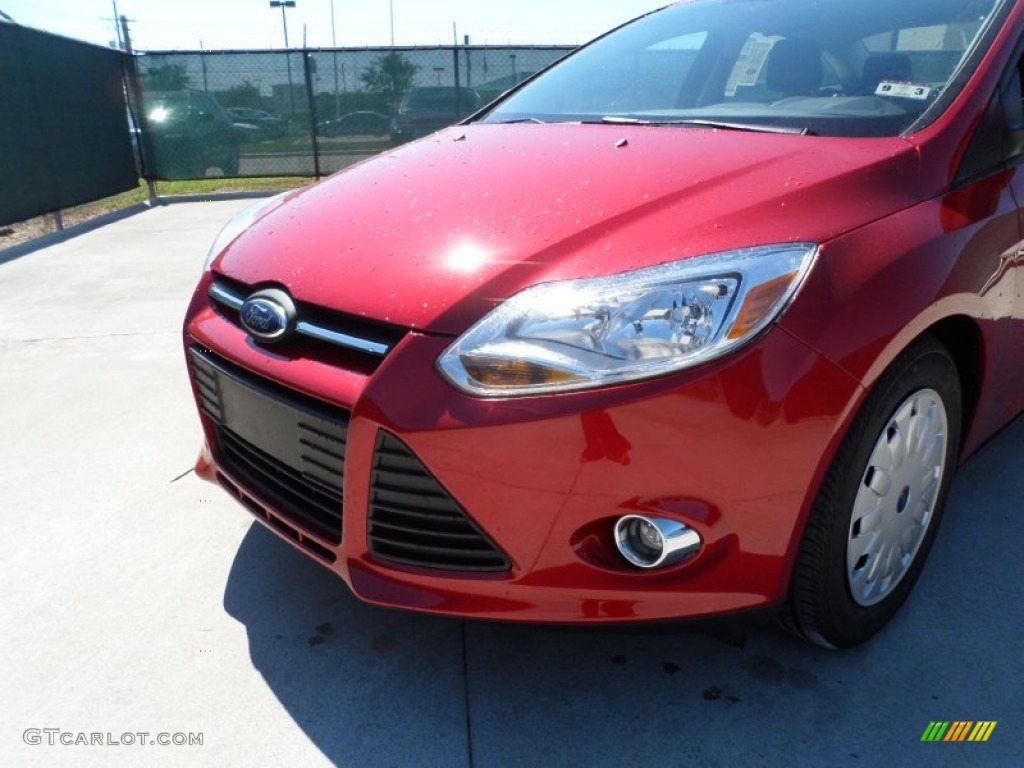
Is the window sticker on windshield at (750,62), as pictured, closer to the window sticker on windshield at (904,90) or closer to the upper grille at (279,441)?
the window sticker on windshield at (904,90)

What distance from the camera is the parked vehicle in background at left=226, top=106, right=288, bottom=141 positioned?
10.8 m

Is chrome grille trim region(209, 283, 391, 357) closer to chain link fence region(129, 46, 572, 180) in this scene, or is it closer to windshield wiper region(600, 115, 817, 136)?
windshield wiper region(600, 115, 817, 136)

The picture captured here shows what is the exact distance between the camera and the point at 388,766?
5.52 ft

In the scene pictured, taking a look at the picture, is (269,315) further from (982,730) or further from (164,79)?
(164,79)

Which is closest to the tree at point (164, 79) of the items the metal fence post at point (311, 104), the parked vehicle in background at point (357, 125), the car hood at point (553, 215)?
the metal fence post at point (311, 104)

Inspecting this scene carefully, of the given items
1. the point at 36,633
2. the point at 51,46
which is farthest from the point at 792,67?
the point at 51,46

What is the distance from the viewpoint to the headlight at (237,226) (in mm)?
2305

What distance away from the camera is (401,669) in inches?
76.7

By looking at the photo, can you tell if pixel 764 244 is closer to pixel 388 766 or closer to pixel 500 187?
pixel 500 187

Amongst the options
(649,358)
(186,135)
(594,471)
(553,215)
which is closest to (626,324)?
(649,358)

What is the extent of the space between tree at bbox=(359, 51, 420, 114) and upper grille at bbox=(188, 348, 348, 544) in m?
9.83

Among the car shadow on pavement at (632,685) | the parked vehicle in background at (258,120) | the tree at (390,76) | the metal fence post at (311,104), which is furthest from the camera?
the tree at (390,76)

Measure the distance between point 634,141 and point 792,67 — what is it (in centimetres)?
66

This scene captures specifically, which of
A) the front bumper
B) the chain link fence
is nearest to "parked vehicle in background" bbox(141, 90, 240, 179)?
the chain link fence
